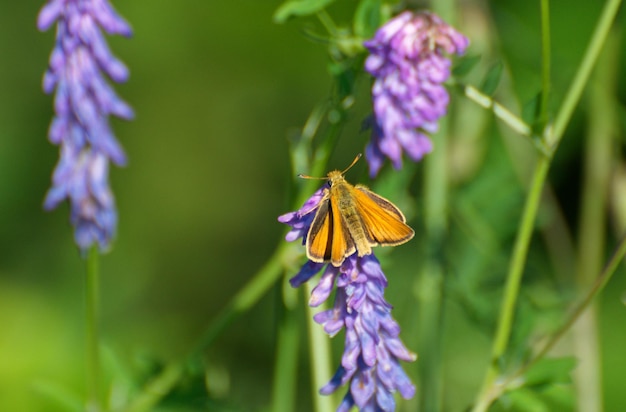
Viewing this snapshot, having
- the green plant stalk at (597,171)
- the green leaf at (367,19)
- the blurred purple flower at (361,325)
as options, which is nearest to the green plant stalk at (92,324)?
the blurred purple flower at (361,325)

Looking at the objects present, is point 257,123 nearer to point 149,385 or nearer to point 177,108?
point 177,108

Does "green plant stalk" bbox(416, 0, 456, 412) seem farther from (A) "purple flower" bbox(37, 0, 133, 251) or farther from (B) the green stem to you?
(A) "purple flower" bbox(37, 0, 133, 251)

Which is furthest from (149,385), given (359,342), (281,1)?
(281,1)

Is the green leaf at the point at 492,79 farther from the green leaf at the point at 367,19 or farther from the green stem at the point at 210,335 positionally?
the green stem at the point at 210,335

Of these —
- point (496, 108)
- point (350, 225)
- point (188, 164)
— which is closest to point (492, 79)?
point (496, 108)

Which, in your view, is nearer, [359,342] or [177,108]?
[359,342]

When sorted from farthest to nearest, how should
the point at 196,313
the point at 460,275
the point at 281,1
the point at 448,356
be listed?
1. the point at 281,1
2. the point at 196,313
3. the point at 448,356
4. the point at 460,275
